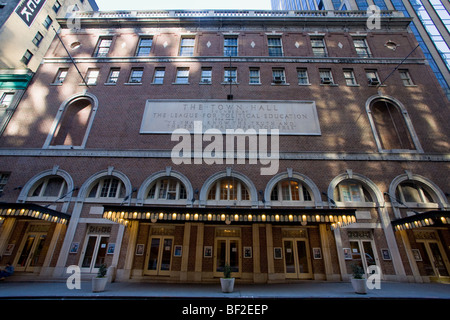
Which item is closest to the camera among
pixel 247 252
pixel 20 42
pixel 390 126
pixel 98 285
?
pixel 98 285

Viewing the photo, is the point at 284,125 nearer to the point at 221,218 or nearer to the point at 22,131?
the point at 221,218

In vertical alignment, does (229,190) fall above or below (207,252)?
above

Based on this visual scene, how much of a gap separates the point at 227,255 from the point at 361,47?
23.7 m

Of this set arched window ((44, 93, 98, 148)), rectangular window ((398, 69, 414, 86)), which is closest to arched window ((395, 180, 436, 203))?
rectangular window ((398, 69, 414, 86))

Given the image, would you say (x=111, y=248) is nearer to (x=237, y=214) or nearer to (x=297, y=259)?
(x=237, y=214)

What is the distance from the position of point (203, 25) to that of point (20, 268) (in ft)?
84.6

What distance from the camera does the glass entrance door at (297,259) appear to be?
13633mm

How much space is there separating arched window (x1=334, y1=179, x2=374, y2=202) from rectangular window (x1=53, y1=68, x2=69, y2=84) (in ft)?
85.2

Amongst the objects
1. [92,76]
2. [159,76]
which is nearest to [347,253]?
[159,76]

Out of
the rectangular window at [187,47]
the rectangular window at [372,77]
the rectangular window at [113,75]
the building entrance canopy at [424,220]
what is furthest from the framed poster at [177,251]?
the rectangular window at [372,77]

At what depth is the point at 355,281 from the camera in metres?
9.01

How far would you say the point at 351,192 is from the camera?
1519 centimetres

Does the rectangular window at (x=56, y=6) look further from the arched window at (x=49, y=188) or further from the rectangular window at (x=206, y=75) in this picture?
the arched window at (x=49, y=188)

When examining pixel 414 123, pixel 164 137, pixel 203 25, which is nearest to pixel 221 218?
pixel 164 137
